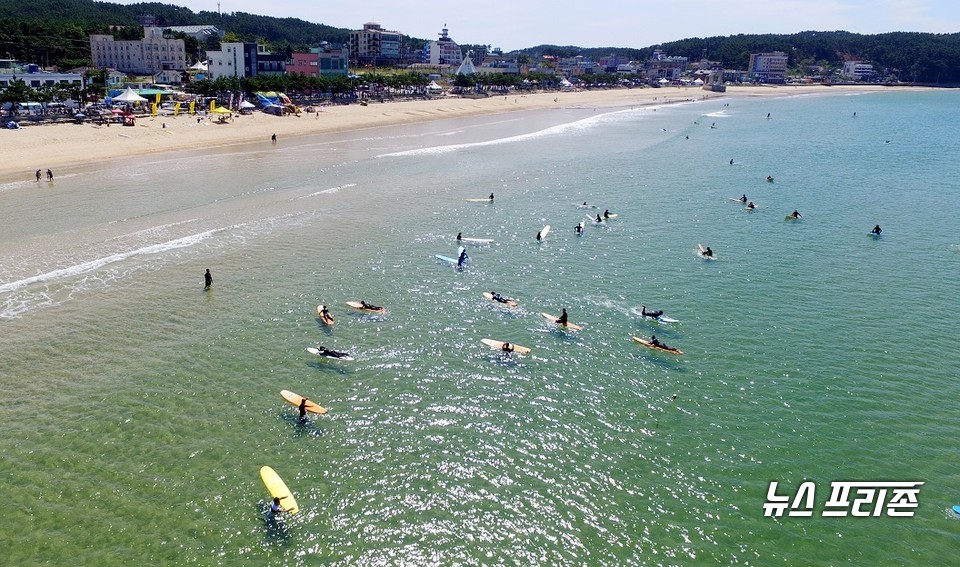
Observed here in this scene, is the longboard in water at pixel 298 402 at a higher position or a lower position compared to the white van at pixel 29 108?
lower

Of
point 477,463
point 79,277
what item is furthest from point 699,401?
point 79,277

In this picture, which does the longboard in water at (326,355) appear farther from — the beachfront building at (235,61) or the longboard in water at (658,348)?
the beachfront building at (235,61)

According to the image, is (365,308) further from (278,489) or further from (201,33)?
(201,33)

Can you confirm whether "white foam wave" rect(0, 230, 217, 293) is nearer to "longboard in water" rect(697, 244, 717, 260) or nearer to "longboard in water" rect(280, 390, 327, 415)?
"longboard in water" rect(280, 390, 327, 415)

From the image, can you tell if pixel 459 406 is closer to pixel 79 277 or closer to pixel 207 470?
pixel 207 470

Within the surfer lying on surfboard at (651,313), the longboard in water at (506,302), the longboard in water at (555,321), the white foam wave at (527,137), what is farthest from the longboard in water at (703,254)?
the white foam wave at (527,137)

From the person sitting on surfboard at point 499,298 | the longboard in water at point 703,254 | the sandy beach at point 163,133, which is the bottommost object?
the person sitting on surfboard at point 499,298

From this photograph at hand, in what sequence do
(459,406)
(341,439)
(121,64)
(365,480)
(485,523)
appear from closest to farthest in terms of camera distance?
(485,523) < (365,480) < (341,439) < (459,406) < (121,64)
